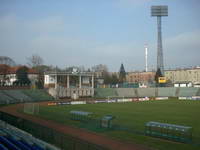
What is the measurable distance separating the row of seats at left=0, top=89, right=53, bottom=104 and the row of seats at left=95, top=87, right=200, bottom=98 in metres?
21.0

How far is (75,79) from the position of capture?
101m

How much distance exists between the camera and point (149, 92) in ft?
309

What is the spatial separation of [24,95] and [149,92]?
4573 cm

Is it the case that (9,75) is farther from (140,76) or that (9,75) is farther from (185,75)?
(185,75)

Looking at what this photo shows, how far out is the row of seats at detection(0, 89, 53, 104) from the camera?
6260 cm

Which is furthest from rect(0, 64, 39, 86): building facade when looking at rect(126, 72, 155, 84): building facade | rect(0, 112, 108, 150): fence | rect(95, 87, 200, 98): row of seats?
rect(126, 72, 155, 84): building facade

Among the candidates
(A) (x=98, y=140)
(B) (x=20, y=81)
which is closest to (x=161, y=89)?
(B) (x=20, y=81)

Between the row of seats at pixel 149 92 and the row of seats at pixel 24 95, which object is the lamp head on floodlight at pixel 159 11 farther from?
the row of seats at pixel 24 95

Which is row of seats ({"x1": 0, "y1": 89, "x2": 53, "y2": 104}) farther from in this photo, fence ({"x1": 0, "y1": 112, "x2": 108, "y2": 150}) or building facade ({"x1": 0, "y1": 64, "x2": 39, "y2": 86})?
fence ({"x1": 0, "y1": 112, "x2": 108, "y2": 150})

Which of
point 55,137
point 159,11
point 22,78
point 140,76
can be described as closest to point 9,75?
point 22,78

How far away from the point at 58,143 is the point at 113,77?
124029 millimetres

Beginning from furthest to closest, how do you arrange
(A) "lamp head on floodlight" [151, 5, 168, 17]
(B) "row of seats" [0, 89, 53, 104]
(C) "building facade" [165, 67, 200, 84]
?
(C) "building facade" [165, 67, 200, 84], (A) "lamp head on floodlight" [151, 5, 168, 17], (B) "row of seats" [0, 89, 53, 104]

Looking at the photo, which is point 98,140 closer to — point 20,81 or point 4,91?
point 4,91

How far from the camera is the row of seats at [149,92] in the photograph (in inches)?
3518
